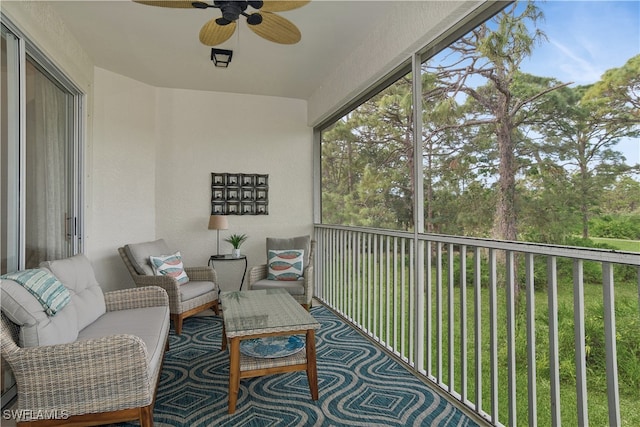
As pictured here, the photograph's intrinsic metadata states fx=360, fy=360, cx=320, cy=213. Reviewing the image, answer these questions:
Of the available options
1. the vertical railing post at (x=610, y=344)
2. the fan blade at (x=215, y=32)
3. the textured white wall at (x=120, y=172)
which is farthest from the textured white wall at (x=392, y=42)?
the textured white wall at (x=120, y=172)

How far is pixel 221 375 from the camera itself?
2.55 m

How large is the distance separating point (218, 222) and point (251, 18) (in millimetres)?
2790

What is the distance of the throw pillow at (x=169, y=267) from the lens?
3709 mm

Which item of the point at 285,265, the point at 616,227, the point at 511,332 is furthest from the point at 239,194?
the point at 616,227

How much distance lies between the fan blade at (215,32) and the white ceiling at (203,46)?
Answer: 1.90 feet

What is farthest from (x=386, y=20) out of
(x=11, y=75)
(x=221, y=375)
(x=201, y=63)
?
(x=221, y=375)

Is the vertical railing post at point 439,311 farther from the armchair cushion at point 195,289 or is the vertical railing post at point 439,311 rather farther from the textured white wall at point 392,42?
the armchair cushion at point 195,289

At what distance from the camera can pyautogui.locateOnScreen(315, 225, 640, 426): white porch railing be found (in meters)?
1.50

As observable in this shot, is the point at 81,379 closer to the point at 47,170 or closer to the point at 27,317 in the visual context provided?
the point at 27,317

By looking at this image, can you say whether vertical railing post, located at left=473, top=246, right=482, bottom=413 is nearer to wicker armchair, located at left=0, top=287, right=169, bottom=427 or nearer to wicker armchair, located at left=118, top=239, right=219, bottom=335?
wicker armchair, located at left=0, top=287, right=169, bottom=427

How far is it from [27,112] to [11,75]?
0.96ft

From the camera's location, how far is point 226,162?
4797 millimetres

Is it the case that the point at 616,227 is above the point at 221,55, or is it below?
below

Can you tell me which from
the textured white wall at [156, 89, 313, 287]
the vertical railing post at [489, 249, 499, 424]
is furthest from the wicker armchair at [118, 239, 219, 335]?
the vertical railing post at [489, 249, 499, 424]
